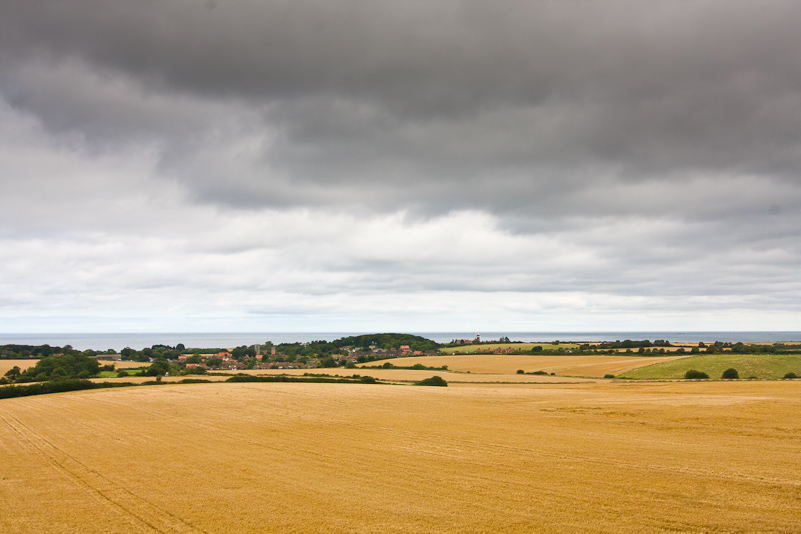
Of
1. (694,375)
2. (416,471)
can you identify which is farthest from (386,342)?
(416,471)

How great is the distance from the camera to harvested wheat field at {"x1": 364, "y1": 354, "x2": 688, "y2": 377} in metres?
76.9

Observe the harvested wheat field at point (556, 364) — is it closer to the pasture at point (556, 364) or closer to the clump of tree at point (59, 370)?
the pasture at point (556, 364)

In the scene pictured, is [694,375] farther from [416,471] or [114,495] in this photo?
[114,495]

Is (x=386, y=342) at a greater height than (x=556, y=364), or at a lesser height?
greater

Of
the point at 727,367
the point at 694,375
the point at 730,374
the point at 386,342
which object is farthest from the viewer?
the point at 386,342

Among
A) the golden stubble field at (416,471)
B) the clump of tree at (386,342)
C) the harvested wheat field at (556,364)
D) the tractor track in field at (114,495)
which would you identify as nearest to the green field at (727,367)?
the harvested wheat field at (556,364)

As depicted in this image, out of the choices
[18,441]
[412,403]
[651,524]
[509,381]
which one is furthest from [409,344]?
[651,524]

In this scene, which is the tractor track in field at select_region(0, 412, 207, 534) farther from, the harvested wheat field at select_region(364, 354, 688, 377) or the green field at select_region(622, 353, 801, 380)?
the harvested wheat field at select_region(364, 354, 688, 377)

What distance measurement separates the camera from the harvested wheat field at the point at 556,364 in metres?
76.9

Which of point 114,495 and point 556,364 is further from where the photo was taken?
point 556,364

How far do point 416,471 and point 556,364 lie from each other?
8263cm

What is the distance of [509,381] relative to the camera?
Result: 64.1 m

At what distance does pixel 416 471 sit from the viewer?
50.1 feet

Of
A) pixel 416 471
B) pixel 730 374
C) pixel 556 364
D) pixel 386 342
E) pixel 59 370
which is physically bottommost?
pixel 556 364
